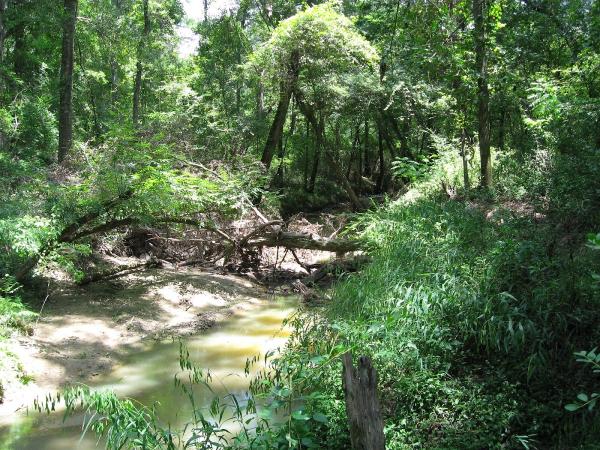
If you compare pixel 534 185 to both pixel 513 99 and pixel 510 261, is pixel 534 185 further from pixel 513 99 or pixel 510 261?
pixel 513 99

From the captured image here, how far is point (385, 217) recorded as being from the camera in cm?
947

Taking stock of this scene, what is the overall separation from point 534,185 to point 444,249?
127 inches

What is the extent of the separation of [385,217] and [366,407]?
22.0 feet

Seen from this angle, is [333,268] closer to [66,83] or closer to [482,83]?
[482,83]

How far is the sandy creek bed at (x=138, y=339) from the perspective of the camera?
205 inches

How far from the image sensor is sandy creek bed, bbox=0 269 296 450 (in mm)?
5203

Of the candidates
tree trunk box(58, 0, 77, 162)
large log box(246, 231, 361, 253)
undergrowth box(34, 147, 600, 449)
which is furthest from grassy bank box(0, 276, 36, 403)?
tree trunk box(58, 0, 77, 162)

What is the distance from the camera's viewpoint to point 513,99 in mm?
14016

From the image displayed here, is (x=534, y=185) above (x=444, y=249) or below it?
Result: above

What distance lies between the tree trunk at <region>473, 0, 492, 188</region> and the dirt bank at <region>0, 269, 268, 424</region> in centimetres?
536

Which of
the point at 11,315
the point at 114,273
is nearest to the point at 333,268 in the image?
the point at 114,273

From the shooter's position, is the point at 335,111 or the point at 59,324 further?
the point at 335,111

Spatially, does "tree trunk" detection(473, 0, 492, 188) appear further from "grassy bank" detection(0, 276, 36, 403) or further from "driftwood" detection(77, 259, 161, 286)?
"grassy bank" detection(0, 276, 36, 403)

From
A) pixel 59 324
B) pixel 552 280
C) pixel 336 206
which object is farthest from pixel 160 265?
pixel 336 206
